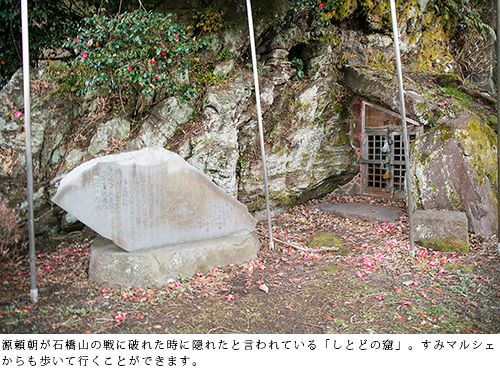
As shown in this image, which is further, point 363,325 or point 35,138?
point 35,138

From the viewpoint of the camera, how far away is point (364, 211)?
6984mm

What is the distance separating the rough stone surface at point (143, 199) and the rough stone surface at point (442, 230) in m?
2.97

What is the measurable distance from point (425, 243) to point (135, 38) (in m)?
5.28

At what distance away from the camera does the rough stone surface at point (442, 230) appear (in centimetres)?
491

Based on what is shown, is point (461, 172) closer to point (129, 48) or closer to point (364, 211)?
point (364, 211)

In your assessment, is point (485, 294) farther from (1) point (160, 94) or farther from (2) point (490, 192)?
(1) point (160, 94)

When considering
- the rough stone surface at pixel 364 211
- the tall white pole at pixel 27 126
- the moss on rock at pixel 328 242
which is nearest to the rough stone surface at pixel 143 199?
the tall white pole at pixel 27 126

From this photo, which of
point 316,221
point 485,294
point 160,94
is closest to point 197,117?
point 160,94

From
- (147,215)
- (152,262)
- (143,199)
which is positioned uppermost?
(143,199)

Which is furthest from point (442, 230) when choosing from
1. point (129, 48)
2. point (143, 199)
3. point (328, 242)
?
point (129, 48)

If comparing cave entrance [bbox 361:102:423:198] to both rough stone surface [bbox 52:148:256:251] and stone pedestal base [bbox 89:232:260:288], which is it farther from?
stone pedestal base [bbox 89:232:260:288]

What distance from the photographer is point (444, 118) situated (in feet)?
21.1

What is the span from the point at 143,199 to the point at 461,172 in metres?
4.95

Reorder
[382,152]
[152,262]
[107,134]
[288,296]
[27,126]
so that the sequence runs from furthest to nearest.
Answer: [382,152]
[107,134]
[152,262]
[288,296]
[27,126]
